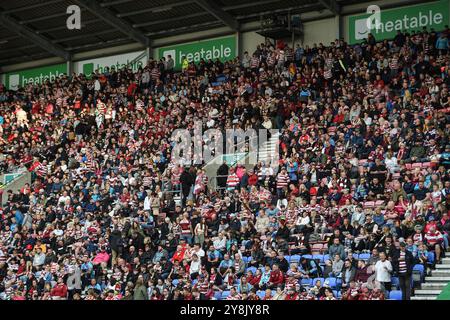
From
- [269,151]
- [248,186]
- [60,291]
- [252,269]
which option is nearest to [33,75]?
[269,151]

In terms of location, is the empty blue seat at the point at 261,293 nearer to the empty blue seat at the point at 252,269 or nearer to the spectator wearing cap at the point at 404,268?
the empty blue seat at the point at 252,269

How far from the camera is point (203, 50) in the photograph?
33719 mm

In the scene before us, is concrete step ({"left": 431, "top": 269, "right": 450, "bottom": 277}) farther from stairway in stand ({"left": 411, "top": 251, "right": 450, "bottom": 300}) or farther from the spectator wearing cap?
the spectator wearing cap

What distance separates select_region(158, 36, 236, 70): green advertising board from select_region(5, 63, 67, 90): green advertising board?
5.76 m

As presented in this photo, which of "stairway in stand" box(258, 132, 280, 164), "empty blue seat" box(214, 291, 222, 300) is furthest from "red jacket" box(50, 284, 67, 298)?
"stairway in stand" box(258, 132, 280, 164)

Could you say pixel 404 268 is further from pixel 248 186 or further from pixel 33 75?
pixel 33 75

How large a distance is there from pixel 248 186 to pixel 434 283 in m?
7.46

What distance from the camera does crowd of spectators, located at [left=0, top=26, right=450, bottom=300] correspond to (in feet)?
59.3

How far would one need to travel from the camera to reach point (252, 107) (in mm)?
26688

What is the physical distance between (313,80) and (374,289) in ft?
38.3

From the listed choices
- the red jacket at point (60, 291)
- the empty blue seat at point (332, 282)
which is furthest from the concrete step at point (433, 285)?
the red jacket at point (60, 291)

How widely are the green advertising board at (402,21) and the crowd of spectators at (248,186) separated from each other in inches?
34.8

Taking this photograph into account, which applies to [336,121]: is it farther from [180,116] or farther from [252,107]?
[180,116]
